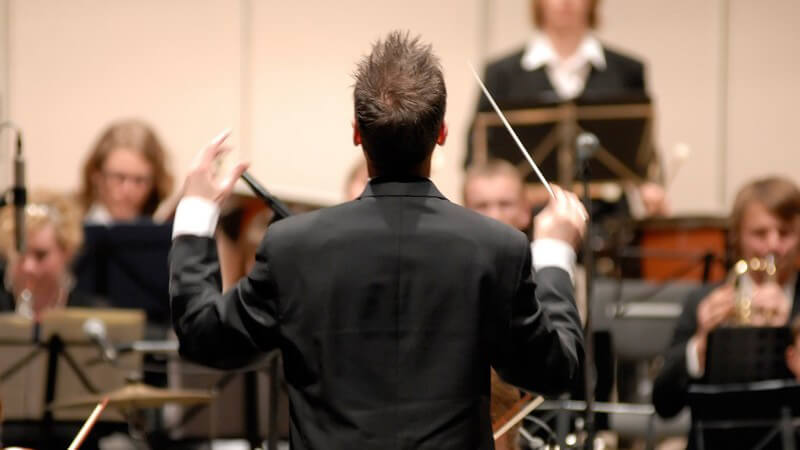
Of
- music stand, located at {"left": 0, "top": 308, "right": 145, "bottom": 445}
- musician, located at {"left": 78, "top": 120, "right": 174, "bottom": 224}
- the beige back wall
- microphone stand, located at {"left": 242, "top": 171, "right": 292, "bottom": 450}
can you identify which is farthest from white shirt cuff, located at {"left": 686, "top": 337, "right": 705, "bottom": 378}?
the beige back wall

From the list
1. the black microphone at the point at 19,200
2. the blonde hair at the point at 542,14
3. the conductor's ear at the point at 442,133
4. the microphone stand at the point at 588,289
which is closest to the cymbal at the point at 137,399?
the black microphone at the point at 19,200

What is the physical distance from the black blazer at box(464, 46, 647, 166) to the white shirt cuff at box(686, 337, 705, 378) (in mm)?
1851

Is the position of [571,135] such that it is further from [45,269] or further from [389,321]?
[389,321]

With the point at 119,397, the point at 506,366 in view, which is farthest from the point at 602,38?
the point at 506,366

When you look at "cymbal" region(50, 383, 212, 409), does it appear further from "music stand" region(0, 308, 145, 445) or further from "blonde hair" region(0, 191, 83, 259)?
"blonde hair" region(0, 191, 83, 259)

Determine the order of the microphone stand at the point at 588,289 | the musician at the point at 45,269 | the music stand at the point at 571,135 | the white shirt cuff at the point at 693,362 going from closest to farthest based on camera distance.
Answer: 1. the microphone stand at the point at 588,289
2. the white shirt cuff at the point at 693,362
3. the musician at the point at 45,269
4. the music stand at the point at 571,135

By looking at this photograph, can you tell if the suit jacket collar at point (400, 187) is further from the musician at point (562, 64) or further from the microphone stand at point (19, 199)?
the musician at point (562, 64)

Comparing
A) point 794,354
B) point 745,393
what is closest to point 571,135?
point 794,354

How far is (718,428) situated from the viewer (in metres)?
3.45

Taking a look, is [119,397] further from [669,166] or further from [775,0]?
[775,0]

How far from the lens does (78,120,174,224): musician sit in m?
5.30

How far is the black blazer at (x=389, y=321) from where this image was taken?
6.31 ft

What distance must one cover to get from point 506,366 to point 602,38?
5.63 meters

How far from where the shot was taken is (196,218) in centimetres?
210
